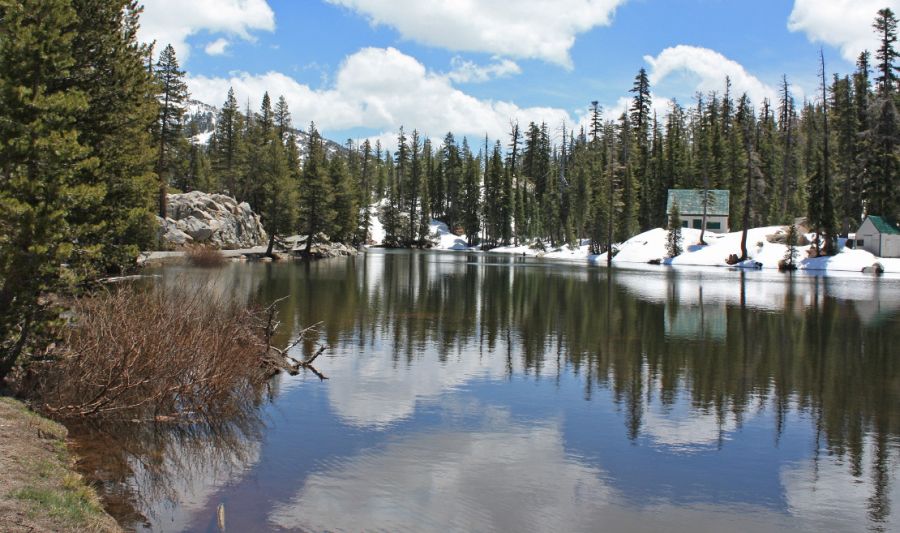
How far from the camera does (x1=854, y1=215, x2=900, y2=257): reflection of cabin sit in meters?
69.8

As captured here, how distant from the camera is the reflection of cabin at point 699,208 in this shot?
96.9 meters

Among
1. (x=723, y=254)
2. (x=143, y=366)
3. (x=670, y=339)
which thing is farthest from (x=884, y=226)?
(x=143, y=366)

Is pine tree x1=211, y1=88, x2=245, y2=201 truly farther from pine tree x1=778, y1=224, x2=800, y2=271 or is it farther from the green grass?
the green grass

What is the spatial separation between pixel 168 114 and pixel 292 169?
3053cm

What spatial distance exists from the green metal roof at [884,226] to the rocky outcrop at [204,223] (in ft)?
236

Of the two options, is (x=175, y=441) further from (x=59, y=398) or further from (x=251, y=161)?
(x=251, y=161)

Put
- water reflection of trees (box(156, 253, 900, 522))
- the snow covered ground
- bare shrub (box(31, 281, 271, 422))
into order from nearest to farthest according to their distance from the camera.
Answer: bare shrub (box(31, 281, 271, 422)) → water reflection of trees (box(156, 253, 900, 522)) → the snow covered ground

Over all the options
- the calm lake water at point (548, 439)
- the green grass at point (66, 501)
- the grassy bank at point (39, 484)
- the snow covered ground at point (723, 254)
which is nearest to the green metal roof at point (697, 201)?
the snow covered ground at point (723, 254)

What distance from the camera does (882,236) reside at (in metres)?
69.9

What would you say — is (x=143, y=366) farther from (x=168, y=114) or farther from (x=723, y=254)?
(x=723, y=254)

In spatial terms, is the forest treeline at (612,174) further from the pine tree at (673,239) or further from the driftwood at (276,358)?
the driftwood at (276,358)

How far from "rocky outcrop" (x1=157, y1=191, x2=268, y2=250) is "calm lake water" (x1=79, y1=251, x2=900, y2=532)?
43.5 metres

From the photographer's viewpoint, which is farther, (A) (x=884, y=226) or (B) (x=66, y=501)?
(A) (x=884, y=226)

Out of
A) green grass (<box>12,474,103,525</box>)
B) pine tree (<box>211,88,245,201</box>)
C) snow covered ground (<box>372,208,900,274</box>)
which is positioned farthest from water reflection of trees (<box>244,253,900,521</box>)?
pine tree (<box>211,88,245,201</box>)
